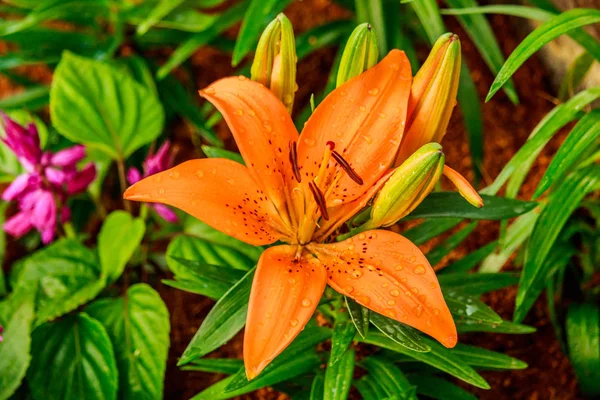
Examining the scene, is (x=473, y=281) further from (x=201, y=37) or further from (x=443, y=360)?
(x=201, y=37)

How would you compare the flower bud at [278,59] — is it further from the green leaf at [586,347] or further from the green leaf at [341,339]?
the green leaf at [586,347]

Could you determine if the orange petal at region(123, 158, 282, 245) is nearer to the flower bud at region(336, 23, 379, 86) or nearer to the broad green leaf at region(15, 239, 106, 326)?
the flower bud at region(336, 23, 379, 86)

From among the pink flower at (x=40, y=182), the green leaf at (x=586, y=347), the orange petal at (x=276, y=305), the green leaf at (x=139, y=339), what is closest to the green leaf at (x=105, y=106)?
the pink flower at (x=40, y=182)

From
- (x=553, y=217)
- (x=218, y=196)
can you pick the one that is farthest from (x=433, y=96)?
(x=553, y=217)

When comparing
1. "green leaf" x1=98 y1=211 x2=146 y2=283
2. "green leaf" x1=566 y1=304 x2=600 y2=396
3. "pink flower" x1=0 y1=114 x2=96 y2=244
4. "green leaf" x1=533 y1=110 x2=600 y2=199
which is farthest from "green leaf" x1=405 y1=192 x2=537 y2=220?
"pink flower" x1=0 y1=114 x2=96 y2=244

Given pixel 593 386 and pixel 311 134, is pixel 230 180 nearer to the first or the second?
pixel 311 134

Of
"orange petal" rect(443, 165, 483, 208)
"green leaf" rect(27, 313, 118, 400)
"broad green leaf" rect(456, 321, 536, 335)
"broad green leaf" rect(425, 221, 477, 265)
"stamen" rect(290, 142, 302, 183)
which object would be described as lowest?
"green leaf" rect(27, 313, 118, 400)
